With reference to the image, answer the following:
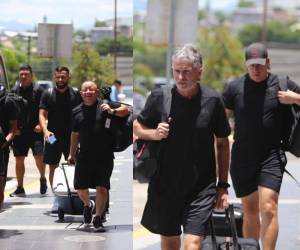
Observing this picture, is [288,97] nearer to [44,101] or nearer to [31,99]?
[44,101]

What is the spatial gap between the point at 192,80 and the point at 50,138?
18.3 ft

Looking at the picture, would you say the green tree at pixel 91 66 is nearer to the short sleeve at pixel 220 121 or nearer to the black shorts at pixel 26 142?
the black shorts at pixel 26 142

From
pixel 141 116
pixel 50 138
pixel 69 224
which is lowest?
pixel 69 224

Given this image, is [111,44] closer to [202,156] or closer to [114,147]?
[114,147]

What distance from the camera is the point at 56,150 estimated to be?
37.0ft

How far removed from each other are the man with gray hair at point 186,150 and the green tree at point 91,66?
4.96 meters

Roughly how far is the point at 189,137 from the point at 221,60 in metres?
45.6

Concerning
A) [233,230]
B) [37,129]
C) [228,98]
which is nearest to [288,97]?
[228,98]

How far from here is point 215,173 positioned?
18.2ft

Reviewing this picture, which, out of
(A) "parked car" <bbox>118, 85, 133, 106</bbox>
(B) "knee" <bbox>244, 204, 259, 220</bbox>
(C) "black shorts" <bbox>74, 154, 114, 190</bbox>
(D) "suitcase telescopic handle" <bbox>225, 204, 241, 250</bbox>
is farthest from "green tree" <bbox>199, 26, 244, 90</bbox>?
(D) "suitcase telescopic handle" <bbox>225, 204, 241, 250</bbox>

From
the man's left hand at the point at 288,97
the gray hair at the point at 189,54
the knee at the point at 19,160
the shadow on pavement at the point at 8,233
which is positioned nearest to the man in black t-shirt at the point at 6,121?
the shadow on pavement at the point at 8,233

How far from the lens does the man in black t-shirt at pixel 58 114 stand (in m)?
10.8

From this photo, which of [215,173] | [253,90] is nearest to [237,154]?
[253,90]

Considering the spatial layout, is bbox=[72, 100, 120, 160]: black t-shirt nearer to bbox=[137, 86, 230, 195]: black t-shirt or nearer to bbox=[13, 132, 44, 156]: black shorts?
bbox=[13, 132, 44, 156]: black shorts
